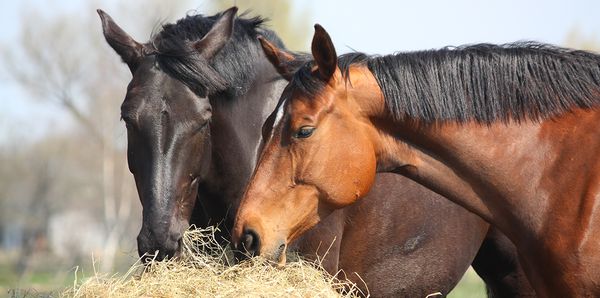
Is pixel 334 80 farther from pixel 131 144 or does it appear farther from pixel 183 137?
pixel 131 144

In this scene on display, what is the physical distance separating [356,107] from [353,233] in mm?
1447

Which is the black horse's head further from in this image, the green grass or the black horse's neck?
the green grass

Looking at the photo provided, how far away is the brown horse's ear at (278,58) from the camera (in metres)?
4.77

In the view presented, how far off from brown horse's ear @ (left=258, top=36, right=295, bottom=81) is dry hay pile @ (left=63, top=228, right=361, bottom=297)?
1.17m

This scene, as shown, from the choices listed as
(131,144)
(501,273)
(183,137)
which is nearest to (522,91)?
(183,137)

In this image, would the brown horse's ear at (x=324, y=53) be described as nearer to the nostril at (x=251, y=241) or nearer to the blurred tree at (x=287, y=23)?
the nostril at (x=251, y=241)

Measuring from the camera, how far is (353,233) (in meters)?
5.40

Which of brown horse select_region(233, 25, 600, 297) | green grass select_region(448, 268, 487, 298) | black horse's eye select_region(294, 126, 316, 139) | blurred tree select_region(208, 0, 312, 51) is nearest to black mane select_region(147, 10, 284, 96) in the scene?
brown horse select_region(233, 25, 600, 297)

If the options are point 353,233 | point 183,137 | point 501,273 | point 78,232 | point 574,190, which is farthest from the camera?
point 78,232

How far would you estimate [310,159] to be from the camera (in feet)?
13.4

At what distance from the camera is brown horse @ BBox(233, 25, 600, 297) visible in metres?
4.07

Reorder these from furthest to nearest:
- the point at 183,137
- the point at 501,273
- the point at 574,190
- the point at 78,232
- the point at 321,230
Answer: the point at 78,232 < the point at 501,273 < the point at 321,230 < the point at 183,137 < the point at 574,190

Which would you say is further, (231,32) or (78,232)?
(78,232)

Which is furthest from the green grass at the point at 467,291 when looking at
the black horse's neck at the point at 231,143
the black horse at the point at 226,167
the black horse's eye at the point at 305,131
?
the black horse's eye at the point at 305,131
